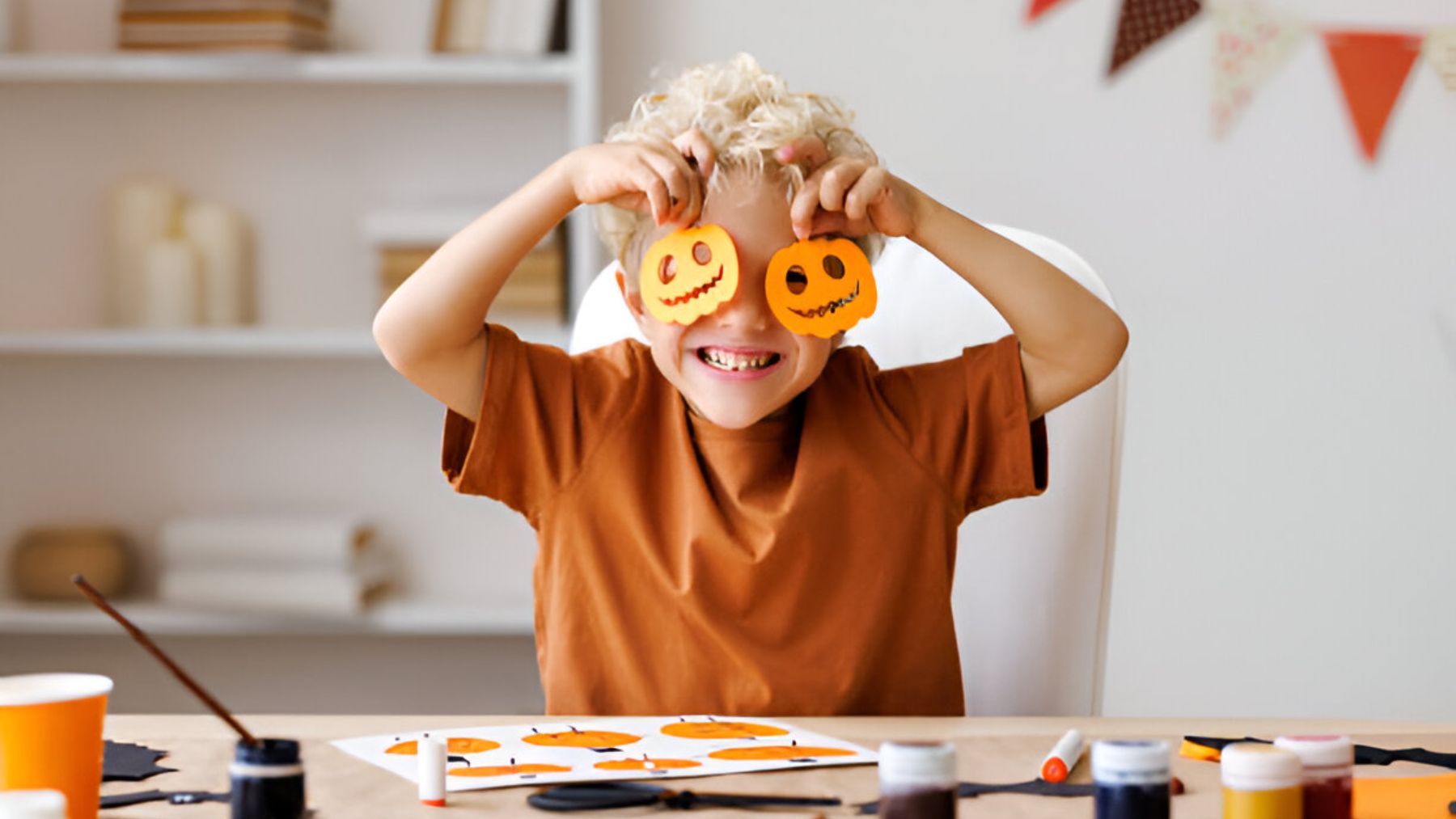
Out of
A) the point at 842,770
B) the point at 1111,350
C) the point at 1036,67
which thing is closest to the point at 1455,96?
the point at 1036,67

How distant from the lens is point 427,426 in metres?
2.61

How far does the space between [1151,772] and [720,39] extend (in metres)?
1.95

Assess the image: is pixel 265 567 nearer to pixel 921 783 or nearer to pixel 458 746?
pixel 458 746

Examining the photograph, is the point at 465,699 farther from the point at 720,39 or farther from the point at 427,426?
the point at 720,39

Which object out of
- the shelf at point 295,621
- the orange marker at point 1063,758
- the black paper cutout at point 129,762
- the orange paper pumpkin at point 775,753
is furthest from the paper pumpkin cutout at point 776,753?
the shelf at point 295,621

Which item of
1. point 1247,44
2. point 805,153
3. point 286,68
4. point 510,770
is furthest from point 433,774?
point 1247,44

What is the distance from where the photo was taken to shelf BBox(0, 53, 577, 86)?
238 centimetres

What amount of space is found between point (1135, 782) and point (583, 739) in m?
0.41

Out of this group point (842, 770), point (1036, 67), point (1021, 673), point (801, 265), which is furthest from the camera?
point (1036, 67)

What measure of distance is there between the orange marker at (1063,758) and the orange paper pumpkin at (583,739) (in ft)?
0.86

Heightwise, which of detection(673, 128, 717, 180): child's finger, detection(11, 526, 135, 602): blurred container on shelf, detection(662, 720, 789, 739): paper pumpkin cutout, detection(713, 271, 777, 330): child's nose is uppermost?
detection(673, 128, 717, 180): child's finger

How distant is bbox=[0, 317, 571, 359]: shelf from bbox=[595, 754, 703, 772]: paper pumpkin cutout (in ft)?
4.90

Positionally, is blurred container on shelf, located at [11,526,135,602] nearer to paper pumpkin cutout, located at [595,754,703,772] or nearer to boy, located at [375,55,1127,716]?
boy, located at [375,55,1127,716]

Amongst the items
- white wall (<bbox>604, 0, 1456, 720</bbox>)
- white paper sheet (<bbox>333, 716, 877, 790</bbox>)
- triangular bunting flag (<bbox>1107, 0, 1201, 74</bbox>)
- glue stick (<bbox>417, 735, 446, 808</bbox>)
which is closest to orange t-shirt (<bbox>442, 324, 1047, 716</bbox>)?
white paper sheet (<bbox>333, 716, 877, 790</bbox>)
